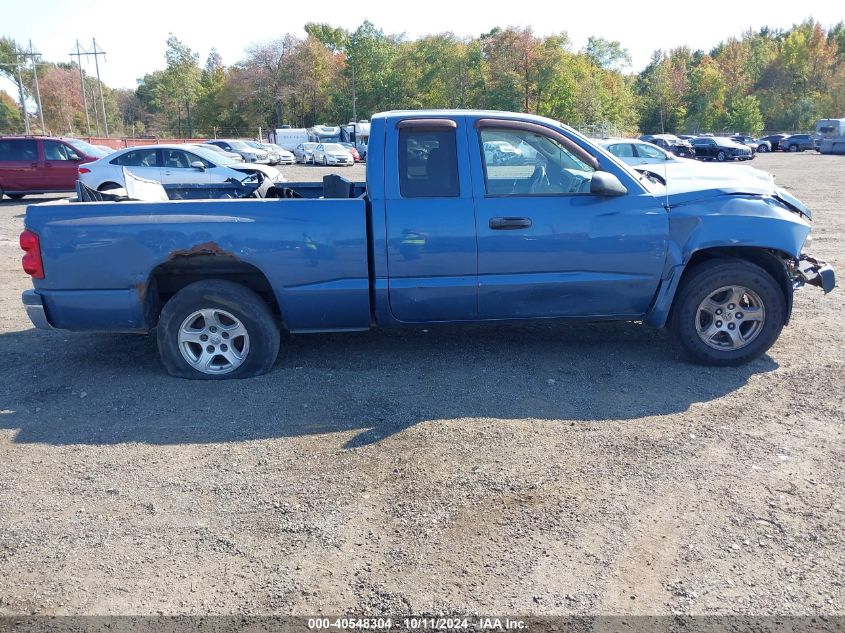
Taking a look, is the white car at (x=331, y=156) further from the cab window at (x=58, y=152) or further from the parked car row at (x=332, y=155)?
the cab window at (x=58, y=152)

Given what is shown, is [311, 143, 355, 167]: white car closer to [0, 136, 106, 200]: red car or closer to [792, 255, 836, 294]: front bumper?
[0, 136, 106, 200]: red car

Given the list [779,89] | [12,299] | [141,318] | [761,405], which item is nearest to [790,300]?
[761,405]

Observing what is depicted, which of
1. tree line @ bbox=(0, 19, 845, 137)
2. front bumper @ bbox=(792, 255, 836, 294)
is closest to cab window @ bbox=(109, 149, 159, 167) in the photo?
front bumper @ bbox=(792, 255, 836, 294)

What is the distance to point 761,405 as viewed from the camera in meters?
4.82

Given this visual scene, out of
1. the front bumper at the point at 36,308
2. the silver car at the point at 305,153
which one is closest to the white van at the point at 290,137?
the silver car at the point at 305,153

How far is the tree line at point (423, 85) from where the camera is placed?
199 ft

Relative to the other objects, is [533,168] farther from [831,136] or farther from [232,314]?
[831,136]

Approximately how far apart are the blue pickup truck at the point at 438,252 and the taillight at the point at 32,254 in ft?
0.03

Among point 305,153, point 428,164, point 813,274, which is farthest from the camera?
point 305,153

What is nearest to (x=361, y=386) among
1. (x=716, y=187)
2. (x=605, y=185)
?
(x=605, y=185)

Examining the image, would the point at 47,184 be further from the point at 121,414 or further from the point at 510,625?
the point at 510,625

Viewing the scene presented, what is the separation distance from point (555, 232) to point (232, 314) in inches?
98.9

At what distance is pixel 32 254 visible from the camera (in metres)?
5.14

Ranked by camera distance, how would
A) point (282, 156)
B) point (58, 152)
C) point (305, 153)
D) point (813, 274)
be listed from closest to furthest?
point (813, 274) < point (58, 152) < point (282, 156) < point (305, 153)
